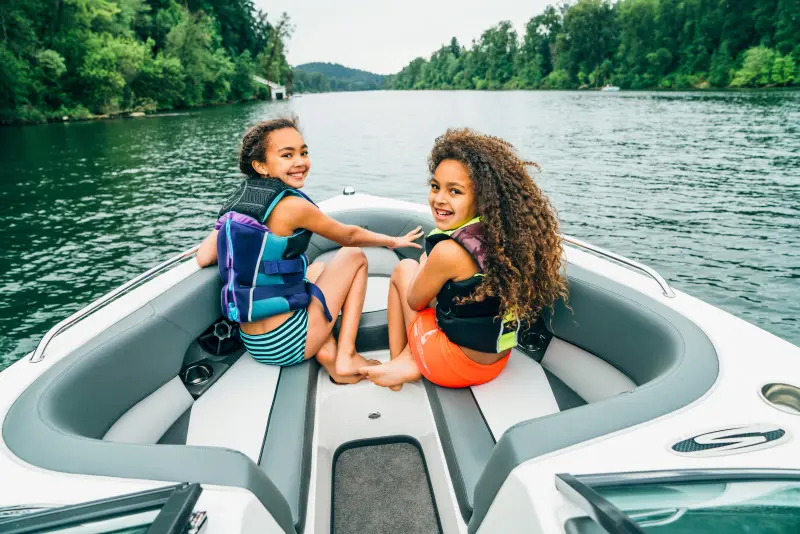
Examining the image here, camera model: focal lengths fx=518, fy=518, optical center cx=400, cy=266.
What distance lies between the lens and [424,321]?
2098mm

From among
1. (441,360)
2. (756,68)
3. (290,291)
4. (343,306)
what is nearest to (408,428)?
(441,360)

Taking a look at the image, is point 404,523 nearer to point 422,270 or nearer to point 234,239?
point 422,270

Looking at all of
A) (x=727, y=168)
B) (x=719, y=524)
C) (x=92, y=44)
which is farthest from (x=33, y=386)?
(x=92, y=44)

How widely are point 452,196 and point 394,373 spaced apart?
770mm

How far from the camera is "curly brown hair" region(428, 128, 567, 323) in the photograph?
182 centimetres

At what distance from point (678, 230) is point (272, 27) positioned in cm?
6488

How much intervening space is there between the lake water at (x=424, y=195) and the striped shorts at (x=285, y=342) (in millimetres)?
3640

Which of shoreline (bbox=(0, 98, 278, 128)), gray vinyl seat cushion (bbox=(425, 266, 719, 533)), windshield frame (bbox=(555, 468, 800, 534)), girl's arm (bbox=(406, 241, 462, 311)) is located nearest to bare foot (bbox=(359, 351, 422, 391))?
gray vinyl seat cushion (bbox=(425, 266, 719, 533))

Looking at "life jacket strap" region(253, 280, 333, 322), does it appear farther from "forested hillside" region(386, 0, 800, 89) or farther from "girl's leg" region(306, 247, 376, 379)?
"forested hillside" region(386, 0, 800, 89)

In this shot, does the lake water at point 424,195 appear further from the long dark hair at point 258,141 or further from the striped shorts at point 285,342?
the long dark hair at point 258,141

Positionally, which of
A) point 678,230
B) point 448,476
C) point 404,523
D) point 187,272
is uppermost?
point 187,272

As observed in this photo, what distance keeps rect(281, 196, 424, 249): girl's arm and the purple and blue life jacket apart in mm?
49

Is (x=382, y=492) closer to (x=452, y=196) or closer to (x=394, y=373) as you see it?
(x=394, y=373)

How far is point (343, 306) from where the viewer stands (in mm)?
2482
